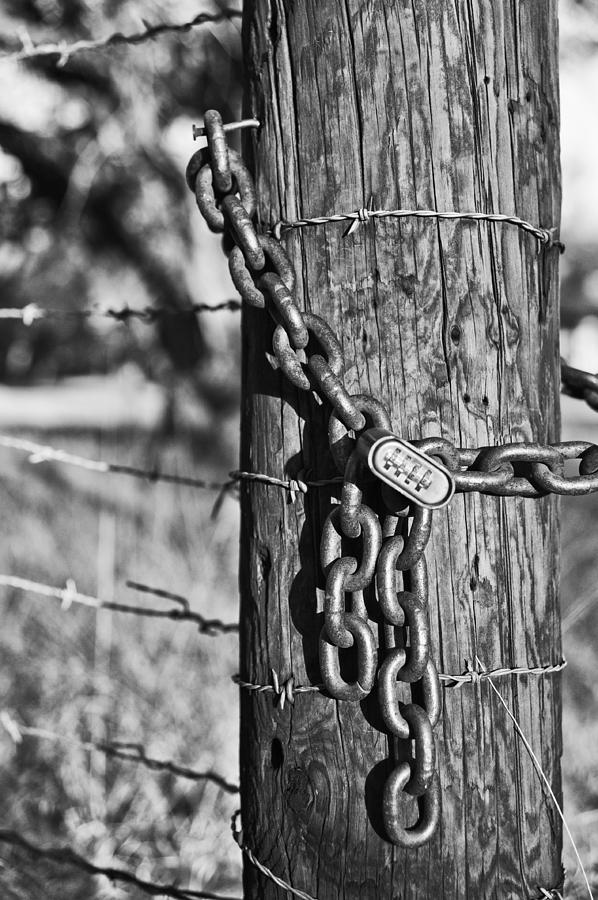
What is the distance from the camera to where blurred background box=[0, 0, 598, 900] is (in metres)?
2.80

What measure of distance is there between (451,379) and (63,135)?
26.1 feet

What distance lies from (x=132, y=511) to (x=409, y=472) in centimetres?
447

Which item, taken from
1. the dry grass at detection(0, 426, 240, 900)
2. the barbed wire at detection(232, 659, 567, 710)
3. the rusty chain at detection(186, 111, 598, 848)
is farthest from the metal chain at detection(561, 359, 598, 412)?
the dry grass at detection(0, 426, 240, 900)

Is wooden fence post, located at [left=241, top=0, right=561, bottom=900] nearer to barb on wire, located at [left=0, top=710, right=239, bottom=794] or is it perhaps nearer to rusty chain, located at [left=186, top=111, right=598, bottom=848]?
rusty chain, located at [left=186, top=111, right=598, bottom=848]

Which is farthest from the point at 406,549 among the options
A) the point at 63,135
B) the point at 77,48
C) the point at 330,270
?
the point at 63,135

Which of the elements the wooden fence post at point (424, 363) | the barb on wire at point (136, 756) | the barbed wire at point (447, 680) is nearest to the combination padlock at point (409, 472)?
the wooden fence post at point (424, 363)

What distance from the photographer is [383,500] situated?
4.21 ft

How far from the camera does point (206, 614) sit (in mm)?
3736

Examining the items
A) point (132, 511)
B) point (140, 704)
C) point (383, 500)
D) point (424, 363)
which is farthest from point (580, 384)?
point (132, 511)

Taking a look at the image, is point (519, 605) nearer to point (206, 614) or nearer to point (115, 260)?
point (206, 614)

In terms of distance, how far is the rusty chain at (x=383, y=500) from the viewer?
124 centimetres

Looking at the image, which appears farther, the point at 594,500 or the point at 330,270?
the point at 594,500

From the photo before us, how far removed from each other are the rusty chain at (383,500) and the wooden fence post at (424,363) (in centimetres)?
7

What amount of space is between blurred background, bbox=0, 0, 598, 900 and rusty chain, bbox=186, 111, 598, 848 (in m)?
1.03
